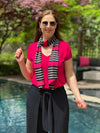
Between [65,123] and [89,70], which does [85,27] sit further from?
[65,123]

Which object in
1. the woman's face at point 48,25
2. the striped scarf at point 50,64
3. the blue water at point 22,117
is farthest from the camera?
the blue water at point 22,117

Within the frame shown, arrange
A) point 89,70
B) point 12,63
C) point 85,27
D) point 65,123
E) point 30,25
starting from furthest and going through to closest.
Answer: point 85,27
point 12,63
point 30,25
point 89,70
point 65,123

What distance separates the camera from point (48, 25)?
2170mm

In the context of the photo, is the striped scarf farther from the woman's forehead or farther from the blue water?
the blue water

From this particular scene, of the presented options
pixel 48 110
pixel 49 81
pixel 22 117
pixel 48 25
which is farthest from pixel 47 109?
pixel 22 117

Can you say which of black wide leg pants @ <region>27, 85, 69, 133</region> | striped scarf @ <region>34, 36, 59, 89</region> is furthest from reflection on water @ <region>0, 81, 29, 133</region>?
striped scarf @ <region>34, 36, 59, 89</region>

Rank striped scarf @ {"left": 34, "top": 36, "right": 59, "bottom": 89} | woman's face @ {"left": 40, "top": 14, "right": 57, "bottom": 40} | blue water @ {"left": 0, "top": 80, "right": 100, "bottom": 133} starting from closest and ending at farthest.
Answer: striped scarf @ {"left": 34, "top": 36, "right": 59, "bottom": 89}, woman's face @ {"left": 40, "top": 14, "right": 57, "bottom": 40}, blue water @ {"left": 0, "top": 80, "right": 100, "bottom": 133}

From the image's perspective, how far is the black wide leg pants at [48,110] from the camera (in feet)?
6.92

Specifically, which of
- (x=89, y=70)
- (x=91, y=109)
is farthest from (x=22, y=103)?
(x=89, y=70)

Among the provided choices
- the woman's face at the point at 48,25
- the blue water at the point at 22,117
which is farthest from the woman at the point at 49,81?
the blue water at the point at 22,117

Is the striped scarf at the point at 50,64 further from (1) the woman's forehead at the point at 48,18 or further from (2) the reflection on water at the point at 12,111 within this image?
(2) the reflection on water at the point at 12,111

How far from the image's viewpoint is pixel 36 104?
84.9 inches

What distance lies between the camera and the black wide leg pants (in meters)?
2.11

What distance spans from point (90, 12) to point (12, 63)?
251 inches
